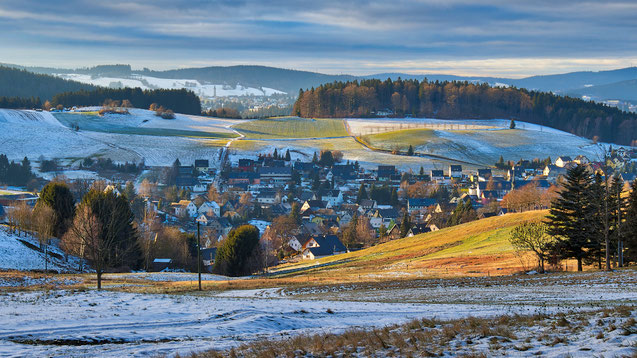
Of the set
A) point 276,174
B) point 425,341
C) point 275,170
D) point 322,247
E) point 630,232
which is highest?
point 425,341

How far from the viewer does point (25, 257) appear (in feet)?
160

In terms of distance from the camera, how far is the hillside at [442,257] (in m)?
41.3

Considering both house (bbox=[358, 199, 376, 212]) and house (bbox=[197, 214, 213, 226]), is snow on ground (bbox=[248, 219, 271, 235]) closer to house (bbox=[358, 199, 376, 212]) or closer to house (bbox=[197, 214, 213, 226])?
house (bbox=[197, 214, 213, 226])

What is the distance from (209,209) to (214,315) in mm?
104016

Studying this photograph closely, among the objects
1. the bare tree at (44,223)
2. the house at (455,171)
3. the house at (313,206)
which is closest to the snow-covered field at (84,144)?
the house at (313,206)

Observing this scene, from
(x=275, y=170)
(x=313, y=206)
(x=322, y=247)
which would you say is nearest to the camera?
(x=322, y=247)

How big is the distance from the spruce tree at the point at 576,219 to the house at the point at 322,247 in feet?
165

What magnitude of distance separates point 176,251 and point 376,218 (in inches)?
2068

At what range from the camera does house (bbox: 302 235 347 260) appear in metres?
86.6

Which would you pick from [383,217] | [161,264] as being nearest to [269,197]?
[383,217]

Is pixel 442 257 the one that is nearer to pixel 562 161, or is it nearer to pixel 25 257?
pixel 25 257

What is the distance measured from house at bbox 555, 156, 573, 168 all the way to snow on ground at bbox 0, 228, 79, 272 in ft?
455

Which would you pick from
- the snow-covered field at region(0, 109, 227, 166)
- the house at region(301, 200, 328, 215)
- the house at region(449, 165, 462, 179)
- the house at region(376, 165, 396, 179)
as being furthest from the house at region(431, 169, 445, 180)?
the snow-covered field at region(0, 109, 227, 166)

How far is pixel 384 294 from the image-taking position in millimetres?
27609
